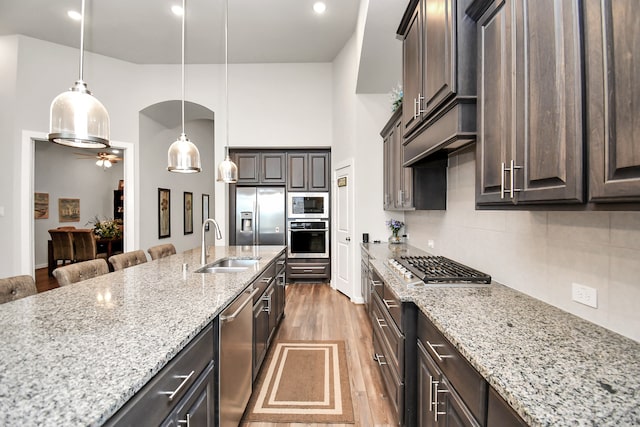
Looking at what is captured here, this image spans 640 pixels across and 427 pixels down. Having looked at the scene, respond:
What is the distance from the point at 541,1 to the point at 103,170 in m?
9.83

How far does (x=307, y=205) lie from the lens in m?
5.23

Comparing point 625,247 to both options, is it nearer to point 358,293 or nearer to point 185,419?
point 185,419

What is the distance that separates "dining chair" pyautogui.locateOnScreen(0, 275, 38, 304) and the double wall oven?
378cm

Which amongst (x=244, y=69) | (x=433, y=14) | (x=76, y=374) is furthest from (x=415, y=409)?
(x=244, y=69)

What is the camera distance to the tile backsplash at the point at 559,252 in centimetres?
101

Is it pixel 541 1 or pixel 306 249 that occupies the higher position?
pixel 541 1

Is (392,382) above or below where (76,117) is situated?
below

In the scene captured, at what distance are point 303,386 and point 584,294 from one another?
72.9 inches

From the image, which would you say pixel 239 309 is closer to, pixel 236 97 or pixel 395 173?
pixel 395 173

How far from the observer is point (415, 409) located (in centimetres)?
149

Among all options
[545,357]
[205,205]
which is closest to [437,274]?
[545,357]

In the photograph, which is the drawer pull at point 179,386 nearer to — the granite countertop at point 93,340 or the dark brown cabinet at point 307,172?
the granite countertop at point 93,340

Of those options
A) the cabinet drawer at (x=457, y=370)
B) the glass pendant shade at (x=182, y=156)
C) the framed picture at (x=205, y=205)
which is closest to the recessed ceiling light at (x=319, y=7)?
the glass pendant shade at (x=182, y=156)

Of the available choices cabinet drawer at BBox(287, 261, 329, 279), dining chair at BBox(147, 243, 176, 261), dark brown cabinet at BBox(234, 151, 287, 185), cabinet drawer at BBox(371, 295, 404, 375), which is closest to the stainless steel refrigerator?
dark brown cabinet at BBox(234, 151, 287, 185)
